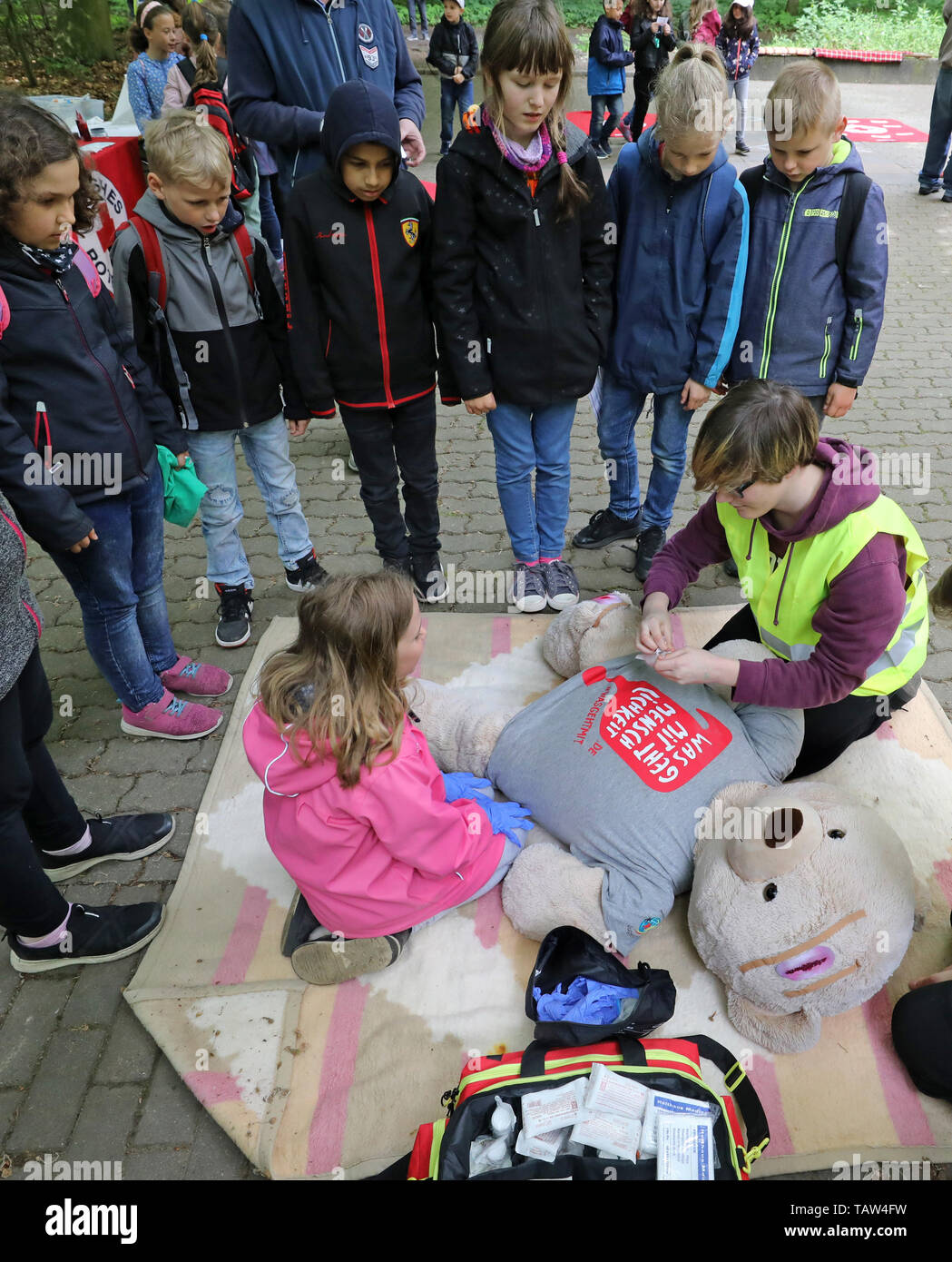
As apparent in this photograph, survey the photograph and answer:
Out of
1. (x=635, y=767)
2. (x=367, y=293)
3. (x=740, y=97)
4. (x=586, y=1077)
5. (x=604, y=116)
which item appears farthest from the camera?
(x=604, y=116)

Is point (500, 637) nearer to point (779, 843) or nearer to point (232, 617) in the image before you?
point (232, 617)

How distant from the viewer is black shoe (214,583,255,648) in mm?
3582

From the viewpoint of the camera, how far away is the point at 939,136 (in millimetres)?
8344

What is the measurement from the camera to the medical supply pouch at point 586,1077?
1.72 m

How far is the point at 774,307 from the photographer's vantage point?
124 inches

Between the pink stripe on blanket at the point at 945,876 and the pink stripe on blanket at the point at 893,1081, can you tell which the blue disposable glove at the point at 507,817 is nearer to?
the pink stripe on blanket at the point at 893,1081

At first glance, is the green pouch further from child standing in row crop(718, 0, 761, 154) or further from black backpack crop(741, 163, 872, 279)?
child standing in row crop(718, 0, 761, 154)

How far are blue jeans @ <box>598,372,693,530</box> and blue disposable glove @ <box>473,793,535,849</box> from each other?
177 centimetres

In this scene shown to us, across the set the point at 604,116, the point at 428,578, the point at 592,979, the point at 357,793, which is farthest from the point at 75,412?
the point at 604,116

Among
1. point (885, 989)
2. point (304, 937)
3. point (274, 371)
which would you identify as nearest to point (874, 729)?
point (885, 989)

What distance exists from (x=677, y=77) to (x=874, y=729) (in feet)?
7.47

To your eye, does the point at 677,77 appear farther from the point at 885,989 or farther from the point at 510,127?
the point at 885,989

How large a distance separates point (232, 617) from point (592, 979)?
2.26 meters

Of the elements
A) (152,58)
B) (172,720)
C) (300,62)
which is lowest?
(172,720)
